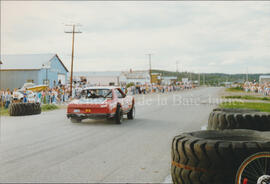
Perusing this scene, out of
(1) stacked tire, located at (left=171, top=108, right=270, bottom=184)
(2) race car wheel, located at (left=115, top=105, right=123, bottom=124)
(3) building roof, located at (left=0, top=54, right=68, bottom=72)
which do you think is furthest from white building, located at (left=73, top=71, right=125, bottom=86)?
(1) stacked tire, located at (left=171, top=108, right=270, bottom=184)

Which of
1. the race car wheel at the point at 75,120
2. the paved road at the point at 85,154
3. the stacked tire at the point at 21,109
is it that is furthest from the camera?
the stacked tire at the point at 21,109

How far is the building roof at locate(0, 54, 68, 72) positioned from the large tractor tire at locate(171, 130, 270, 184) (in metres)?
46.7

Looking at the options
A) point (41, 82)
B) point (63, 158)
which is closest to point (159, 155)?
point (63, 158)

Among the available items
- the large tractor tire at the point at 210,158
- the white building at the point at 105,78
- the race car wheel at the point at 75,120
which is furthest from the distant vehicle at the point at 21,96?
the white building at the point at 105,78

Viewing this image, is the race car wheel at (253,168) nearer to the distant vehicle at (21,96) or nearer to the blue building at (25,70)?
the distant vehicle at (21,96)

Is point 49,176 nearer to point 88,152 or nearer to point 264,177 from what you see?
point 88,152

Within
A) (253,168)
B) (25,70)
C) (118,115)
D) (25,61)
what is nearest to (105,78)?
(25,61)

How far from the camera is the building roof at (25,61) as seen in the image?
48594mm

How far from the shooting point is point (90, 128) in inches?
441

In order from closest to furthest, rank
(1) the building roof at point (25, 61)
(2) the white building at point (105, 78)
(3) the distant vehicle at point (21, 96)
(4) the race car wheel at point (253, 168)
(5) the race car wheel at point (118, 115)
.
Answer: (4) the race car wheel at point (253, 168) → (5) the race car wheel at point (118, 115) → (3) the distant vehicle at point (21, 96) → (1) the building roof at point (25, 61) → (2) the white building at point (105, 78)

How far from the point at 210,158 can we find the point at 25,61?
50.4 metres

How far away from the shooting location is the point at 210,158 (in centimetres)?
360

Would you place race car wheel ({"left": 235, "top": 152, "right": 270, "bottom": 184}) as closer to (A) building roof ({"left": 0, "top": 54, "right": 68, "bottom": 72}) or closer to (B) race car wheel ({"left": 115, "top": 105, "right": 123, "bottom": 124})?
(B) race car wheel ({"left": 115, "top": 105, "right": 123, "bottom": 124})

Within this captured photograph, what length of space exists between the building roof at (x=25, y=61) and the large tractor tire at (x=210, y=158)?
46682mm
